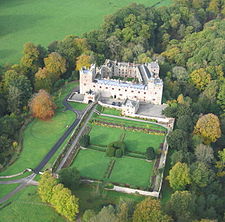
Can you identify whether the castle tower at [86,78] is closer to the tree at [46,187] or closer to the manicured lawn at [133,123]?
the manicured lawn at [133,123]

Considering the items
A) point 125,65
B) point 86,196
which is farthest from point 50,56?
point 86,196

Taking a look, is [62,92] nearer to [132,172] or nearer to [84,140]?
[84,140]

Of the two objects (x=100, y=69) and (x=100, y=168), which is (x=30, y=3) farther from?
(x=100, y=168)

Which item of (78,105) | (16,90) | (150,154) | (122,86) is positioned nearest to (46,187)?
(150,154)

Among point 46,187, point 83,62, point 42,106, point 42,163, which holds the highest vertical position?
point 83,62

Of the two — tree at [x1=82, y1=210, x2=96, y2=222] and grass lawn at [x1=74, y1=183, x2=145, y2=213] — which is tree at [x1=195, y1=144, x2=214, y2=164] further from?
tree at [x1=82, y1=210, x2=96, y2=222]

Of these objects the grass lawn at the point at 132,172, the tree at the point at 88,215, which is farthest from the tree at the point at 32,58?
the tree at the point at 88,215

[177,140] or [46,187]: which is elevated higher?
[177,140]
